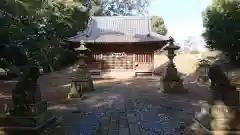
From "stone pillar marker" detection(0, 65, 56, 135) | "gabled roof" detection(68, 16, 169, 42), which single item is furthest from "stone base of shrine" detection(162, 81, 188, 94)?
"gabled roof" detection(68, 16, 169, 42)

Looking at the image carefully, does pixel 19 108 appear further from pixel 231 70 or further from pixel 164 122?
pixel 231 70

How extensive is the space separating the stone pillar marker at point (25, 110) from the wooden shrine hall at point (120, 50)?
1788 centimetres

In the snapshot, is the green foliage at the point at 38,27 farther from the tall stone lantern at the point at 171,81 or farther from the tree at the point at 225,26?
the tree at the point at 225,26

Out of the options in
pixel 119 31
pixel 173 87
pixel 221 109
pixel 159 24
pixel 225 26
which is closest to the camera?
pixel 221 109

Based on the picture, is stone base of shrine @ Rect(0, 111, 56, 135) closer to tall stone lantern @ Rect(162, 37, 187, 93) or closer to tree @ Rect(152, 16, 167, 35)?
tall stone lantern @ Rect(162, 37, 187, 93)

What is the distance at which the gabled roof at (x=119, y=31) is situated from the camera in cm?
2530

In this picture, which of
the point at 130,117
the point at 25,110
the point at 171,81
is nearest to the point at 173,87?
the point at 171,81

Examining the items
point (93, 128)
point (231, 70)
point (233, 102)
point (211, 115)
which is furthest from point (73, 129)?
point (231, 70)

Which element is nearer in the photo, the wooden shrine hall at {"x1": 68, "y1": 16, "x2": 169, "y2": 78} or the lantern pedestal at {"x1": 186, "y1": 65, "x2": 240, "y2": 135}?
the lantern pedestal at {"x1": 186, "y1": 65, "x2": 240, "y2": 135}

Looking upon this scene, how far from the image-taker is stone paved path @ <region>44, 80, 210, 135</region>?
23.7 feet

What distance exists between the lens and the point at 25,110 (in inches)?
272

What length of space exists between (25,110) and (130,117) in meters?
3.27

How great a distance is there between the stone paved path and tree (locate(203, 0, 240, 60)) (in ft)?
34.1

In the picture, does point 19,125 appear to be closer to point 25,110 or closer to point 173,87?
point 25,110
